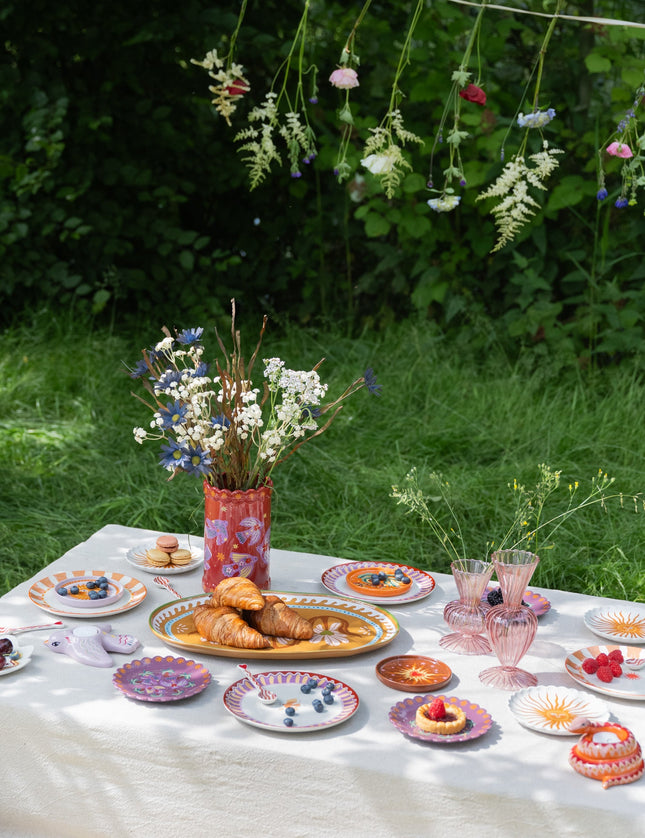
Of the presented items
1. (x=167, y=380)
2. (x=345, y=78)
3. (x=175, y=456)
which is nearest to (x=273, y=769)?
(x=175, y=456)

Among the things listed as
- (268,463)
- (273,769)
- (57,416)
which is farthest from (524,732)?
(57,416)

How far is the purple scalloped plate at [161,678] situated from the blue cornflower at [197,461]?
353 mm

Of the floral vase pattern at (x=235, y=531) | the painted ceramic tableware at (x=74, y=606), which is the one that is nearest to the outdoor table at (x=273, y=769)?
the painted ceramic tableware at (x=74, y=606)

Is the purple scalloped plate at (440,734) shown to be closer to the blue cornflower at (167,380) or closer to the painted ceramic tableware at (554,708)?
the painted ceramic tableware at (554,708)

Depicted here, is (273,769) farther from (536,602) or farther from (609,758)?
(536,602)

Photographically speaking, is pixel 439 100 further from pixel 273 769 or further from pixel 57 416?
pixel 273 769

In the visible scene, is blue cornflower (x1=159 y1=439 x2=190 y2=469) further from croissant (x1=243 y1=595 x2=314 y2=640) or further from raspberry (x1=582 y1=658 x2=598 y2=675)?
raspberry (x1=582 y1=658 x2=598 y2=675)

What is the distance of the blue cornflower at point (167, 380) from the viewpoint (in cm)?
191

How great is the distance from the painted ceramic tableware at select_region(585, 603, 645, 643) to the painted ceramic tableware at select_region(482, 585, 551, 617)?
8 centimetres

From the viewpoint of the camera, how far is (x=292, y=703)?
159 cm

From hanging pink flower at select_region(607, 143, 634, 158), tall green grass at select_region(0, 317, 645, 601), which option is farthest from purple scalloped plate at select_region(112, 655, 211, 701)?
tall green grass at select_region(0, 317, 645, 601)

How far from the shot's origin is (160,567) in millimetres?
2121

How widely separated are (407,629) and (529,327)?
3116mm

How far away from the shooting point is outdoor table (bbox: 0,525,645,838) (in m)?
1.41
